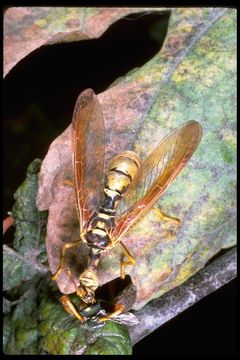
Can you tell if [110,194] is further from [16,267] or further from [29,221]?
[16,267]

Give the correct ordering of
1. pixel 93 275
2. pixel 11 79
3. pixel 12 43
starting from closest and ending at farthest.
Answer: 1. pixel 93 275
2. pixel 12 43
3. pixel 11 79

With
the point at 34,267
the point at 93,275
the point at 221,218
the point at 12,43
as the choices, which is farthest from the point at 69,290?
the point at 12,43

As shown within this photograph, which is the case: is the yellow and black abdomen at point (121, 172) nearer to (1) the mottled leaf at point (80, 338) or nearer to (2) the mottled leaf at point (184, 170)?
(2) the mottled leaf at point (184, 170)

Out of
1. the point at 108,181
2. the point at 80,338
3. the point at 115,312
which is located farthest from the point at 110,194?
the point at 80,338

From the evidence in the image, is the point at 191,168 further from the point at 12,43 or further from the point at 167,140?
the point at 12,43

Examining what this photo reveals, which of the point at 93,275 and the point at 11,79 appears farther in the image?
the point at 11,79

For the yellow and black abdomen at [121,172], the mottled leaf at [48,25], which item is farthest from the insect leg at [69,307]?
the mottled leaf at [48,25]

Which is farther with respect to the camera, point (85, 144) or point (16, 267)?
point (16, 267)
